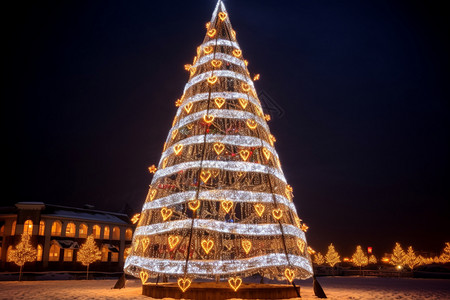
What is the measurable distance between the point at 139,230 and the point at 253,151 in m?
6.22

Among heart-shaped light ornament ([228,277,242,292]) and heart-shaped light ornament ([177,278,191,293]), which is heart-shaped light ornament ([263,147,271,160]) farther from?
heart-shaped light ornament ([177,278,191,293])

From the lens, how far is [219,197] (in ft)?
44.4

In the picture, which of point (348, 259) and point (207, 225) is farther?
point (348, 259)

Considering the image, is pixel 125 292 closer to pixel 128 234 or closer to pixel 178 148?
pixel 178 148

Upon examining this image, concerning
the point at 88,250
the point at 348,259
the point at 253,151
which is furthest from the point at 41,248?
the point at 348,259

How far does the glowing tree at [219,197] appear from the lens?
1291 cm

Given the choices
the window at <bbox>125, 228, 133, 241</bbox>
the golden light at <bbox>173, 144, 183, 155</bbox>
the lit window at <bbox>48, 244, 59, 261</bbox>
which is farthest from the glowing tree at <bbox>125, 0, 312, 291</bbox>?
the window at <bbox>125, 228, 133, 241</bbox>

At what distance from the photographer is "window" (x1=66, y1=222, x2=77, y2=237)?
4258 centimetres

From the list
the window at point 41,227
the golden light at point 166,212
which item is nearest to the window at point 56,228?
the window at point 41,227

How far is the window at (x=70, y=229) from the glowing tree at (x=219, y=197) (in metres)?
30.4

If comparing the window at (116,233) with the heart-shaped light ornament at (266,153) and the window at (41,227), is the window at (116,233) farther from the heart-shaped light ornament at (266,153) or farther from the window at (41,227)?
the heart-shaped light ornament at (266,153)

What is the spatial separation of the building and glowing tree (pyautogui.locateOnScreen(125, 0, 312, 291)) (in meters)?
28.6

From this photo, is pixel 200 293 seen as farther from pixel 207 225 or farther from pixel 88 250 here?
pixel 88 250

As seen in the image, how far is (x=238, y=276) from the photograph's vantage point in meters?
13.0
